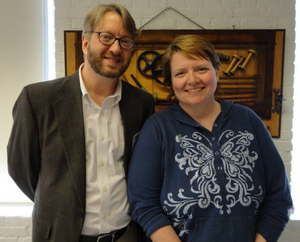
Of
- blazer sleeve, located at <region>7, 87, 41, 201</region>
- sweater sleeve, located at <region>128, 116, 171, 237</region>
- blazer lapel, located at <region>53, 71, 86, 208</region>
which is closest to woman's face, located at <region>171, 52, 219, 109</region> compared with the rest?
sweater sleeve, located at <region>128, 116, 171, 237</region>

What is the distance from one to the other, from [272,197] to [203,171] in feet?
1.10

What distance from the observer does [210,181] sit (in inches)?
38.1

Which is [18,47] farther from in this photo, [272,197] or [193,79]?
[272,197]

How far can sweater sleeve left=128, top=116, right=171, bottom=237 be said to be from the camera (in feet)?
3.21

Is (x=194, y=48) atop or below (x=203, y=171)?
atop

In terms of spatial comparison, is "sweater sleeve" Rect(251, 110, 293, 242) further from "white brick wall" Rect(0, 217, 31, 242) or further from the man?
"white brick wall" Rect(0, 217, 31, 242)

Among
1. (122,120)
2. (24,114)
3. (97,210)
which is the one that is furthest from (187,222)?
(24,114)

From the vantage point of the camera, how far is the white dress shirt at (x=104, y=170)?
103 cm

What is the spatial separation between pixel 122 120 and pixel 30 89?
0.42 m

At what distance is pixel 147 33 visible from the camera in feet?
6.35

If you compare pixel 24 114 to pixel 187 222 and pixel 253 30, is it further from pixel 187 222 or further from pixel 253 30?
pixel 253 30

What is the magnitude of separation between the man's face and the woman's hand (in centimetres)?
67

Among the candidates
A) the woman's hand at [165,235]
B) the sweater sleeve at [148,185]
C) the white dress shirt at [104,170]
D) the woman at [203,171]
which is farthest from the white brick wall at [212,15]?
the woman's hand at [165,235]

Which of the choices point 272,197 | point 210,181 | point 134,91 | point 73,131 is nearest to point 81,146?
point 73,131
